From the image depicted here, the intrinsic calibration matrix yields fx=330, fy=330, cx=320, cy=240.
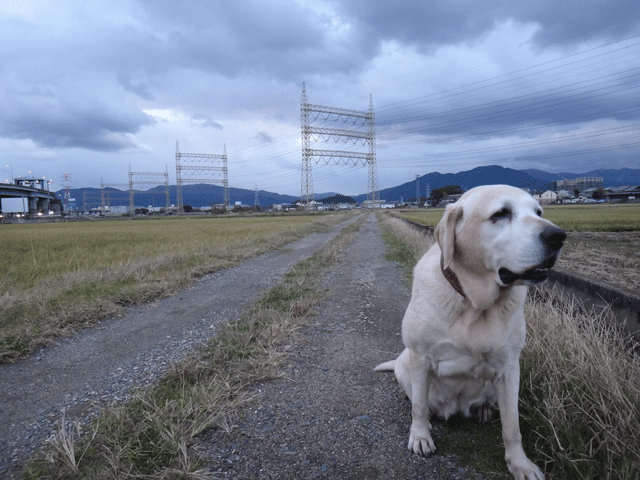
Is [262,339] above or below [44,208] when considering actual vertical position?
below

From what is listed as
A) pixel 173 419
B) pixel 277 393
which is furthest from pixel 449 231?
pixel 173 419

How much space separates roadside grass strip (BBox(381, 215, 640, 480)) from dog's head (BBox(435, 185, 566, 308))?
2.82ft

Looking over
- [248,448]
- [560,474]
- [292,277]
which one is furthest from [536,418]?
[292,277]

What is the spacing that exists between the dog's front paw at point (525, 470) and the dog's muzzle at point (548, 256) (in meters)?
1.00

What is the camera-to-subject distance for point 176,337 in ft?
13.3

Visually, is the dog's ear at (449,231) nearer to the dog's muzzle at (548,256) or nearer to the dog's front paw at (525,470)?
the dog's muzzle at (548,256)

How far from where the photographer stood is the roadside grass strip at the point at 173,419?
184cm

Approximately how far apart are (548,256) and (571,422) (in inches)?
43.3

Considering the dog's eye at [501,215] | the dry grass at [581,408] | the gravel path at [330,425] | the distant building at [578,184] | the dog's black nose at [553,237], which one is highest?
the distant building at [578,184]

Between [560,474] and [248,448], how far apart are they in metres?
1.76

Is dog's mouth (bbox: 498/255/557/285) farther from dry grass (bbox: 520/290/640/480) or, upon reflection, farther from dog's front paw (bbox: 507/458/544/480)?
dog's front paw (bbox: 507/458/544/480)

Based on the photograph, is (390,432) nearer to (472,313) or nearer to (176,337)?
(472,313)

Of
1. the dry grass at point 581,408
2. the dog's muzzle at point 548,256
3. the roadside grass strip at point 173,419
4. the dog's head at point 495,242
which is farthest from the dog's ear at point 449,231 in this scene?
the roadside grass strip at point 173,419

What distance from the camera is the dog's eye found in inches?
71.1
